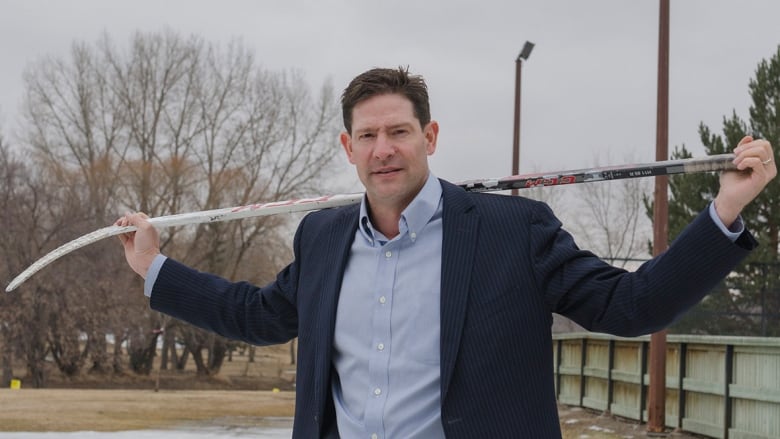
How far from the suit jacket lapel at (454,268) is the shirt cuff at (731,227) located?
608 mm

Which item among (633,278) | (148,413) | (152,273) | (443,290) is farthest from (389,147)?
(148,413)

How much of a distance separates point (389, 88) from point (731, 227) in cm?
95

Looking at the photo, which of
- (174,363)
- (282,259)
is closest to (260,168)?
(282,259)

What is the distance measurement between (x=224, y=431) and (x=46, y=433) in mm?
2147

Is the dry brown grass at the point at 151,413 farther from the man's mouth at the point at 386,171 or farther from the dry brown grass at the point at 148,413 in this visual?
the man's mouth at the point at 386,171

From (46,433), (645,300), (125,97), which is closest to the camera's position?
(645,300)

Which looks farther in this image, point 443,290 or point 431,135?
point 431,135

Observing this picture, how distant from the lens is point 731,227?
2264 mm

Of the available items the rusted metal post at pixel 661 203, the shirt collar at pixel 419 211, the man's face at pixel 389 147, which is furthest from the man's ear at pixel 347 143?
the rusted metal post at pixel 661 203

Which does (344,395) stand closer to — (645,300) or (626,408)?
(645,300)

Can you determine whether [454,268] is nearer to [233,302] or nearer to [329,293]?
[329,293]

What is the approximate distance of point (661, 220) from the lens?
11.9m

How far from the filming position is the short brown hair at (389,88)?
2.68 meters

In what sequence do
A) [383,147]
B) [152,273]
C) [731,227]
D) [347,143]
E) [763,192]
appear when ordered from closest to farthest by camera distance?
[731,227] → [383,147] → [347,143] → [152,273] → [763,192]
